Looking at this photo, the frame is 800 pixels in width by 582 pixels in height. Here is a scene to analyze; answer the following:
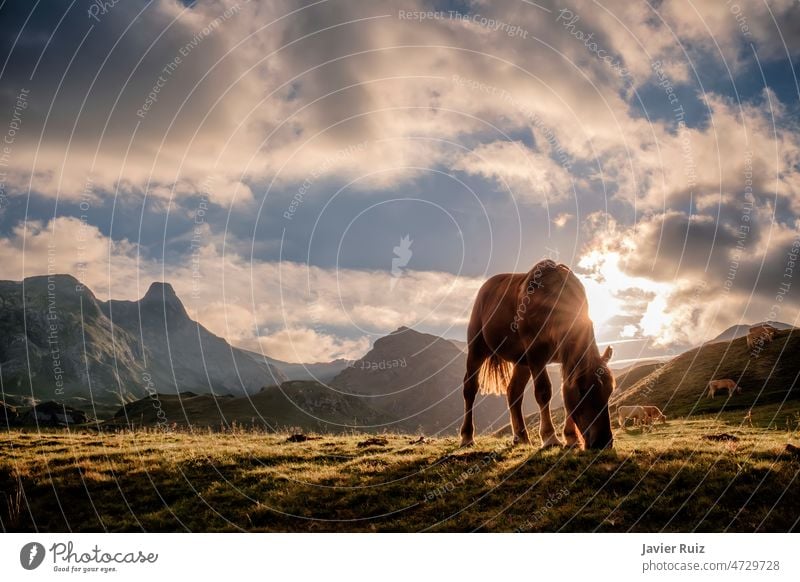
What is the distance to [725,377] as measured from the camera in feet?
165

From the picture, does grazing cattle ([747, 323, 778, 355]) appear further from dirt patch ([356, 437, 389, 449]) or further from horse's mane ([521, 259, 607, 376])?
dirt patch ([356, 437, 389, 449])

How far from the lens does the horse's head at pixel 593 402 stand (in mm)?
11422

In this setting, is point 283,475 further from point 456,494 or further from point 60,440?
point 60,440

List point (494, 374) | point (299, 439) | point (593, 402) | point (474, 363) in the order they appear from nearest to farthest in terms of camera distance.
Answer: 1. point (593, 402)
2. point (474, 363)
3. point (494, 374)
4. point (299, 439)

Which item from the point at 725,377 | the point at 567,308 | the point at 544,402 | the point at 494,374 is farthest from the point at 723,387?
the point at 567,308

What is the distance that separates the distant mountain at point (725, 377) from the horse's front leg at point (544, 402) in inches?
1086

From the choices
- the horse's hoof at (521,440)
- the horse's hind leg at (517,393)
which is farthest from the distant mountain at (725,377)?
the horse's hoof at (521,440)

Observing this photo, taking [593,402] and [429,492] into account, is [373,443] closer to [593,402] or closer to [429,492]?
[429,492]

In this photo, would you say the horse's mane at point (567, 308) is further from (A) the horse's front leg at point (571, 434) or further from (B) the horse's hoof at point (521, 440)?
(B) the horse's hoof at point (521, 440)

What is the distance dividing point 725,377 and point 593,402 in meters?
48.4

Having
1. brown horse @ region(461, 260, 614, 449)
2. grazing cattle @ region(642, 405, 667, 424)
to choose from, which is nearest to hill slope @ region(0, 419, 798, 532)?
brown horse @ region(461, 260, 614, 449)

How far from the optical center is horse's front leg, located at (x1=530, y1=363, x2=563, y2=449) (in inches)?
530
